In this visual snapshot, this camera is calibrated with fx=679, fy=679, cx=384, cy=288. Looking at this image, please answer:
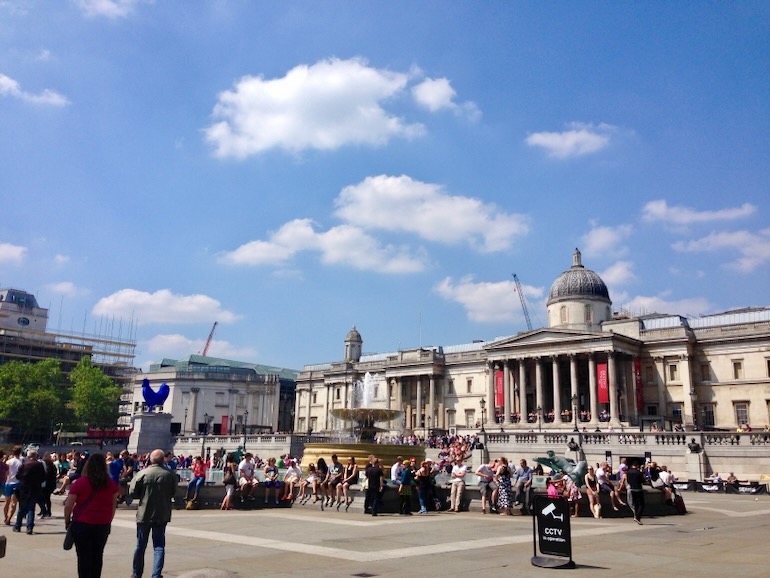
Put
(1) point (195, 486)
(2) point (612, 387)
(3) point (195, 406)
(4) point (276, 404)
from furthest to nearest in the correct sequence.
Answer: (4) point (276, 404), (3) point (195, 406), (2) point (612, 387), (1) point (195, 486)

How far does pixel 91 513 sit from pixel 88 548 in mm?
403

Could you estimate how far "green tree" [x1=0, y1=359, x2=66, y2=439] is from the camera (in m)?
82.6

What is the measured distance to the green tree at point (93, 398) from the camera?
292 feet

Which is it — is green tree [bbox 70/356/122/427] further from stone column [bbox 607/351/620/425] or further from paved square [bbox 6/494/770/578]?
paved square [bbox 6/494/770/578]

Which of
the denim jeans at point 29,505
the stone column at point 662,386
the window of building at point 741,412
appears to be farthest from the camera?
A: the stone column at point 662,386

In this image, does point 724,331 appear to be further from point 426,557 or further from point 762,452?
point 426,557

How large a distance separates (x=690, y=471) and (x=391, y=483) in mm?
26976

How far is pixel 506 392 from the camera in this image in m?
74.9

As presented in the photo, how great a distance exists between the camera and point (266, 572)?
34.8 feet

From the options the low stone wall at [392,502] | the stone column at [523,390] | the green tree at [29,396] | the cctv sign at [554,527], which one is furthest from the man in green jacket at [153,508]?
the green tree at [29,396]

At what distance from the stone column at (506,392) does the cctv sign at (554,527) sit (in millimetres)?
63219

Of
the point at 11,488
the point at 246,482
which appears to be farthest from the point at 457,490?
the point at 11,488

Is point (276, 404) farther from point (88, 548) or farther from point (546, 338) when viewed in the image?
point (88, 548)

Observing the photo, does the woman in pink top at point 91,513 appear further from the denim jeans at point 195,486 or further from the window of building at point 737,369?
the window of building at point 737,369
